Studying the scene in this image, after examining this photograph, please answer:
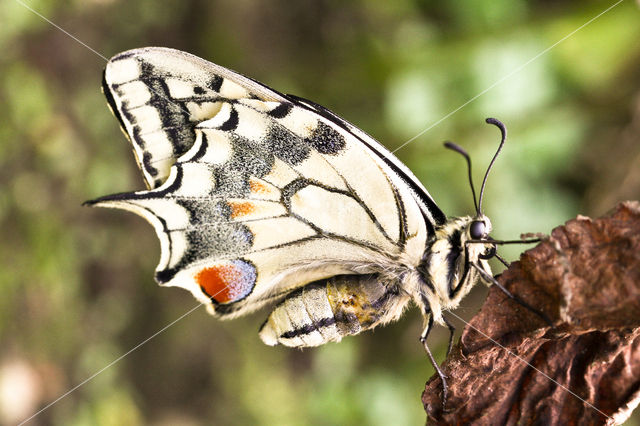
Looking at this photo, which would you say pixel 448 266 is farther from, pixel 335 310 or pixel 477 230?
pixel 335 310

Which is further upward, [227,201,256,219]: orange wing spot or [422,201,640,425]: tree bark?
[227,201,256,219]: orange wing spot

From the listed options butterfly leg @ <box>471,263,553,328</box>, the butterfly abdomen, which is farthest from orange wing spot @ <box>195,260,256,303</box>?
butterfly leg @ <box>471,263,553,328</box>

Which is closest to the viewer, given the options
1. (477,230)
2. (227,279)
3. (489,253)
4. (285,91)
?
(477,230)

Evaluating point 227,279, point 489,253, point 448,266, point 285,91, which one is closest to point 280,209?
point 227,279

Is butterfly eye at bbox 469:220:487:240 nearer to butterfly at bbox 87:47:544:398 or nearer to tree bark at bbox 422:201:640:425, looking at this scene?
butterfly at bbox 87:47:544:398

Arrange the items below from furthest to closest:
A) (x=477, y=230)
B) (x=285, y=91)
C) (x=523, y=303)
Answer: (x=285, y=91) < (x=477, y=230) < (x=523, y=303)

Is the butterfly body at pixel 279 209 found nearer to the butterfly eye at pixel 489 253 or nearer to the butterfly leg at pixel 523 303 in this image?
the butterfly eye at pixel 489 253
